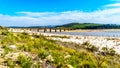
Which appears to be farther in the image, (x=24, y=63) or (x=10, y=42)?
(x=10, y=42)

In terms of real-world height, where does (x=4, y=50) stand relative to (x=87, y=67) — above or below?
above

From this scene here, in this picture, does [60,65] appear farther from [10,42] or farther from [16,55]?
[10,42]

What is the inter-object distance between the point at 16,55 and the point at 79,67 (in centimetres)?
308

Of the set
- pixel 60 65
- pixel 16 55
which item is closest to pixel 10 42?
pixel 16 55

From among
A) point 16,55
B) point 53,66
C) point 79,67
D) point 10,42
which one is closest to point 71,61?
point 79,67

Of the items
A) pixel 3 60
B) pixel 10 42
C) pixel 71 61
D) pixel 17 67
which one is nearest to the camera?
pixel 17 67

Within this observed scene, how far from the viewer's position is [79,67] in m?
14.7

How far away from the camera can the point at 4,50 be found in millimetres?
14719

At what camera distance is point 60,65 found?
13.6m

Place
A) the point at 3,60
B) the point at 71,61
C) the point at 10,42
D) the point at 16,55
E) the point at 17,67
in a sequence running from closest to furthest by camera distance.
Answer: the point at 17,67, the point at 3,60, the point at 16,55, the point at 71,61, the point at 10,42

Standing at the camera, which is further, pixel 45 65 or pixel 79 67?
pixel 79 67

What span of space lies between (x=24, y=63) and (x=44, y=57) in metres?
2.22

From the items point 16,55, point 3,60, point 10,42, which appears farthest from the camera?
point 10,42

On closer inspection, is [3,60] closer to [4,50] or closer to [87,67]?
[4,50]
